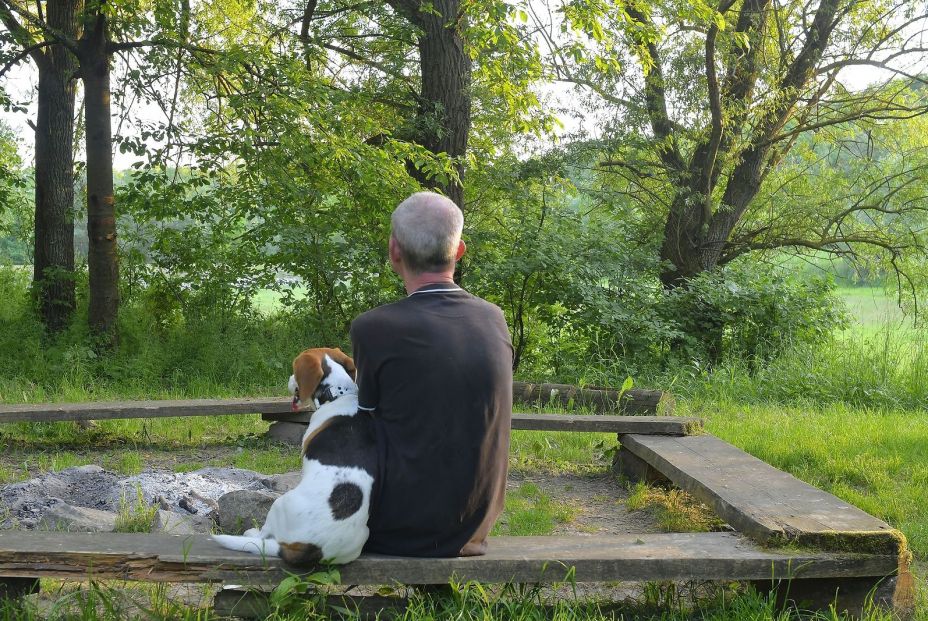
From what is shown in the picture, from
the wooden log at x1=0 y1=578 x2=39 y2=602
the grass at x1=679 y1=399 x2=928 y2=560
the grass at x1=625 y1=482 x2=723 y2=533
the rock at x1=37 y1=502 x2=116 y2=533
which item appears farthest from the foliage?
the grass at x1=679 y1=399 x2=928 y2=560

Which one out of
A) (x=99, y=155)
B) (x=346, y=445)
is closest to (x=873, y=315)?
(x=99, y=155)

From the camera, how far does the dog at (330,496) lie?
3.04m

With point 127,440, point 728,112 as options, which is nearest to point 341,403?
point 127,440

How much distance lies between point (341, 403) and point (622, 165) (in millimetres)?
13347

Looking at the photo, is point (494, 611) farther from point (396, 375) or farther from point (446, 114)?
point (446, 114)

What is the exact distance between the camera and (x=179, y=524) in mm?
4648

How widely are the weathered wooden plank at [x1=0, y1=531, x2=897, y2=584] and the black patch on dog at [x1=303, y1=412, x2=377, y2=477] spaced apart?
421 millimetres

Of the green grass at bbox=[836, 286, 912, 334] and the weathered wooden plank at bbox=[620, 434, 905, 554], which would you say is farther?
the green grass at bbox=[836, 286, 912, 334]

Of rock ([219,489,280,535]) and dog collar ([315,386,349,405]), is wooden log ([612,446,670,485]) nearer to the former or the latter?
rock ([219,489,280,535])

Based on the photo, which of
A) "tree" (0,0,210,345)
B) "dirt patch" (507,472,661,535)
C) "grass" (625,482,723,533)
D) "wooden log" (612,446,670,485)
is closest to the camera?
"grass" (625,482,723,533)

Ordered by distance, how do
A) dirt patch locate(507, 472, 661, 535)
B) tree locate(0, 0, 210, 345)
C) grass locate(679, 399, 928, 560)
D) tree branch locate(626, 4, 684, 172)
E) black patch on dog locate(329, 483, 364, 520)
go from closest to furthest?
1. black patch on dog locate(329, 483, 364, 520)
2. dirt patch locate(507, 472, 661, 535)
3. grass locate(679, 399, 928, 560)
4. tree locate(0, 0, 210, 345)
5. tree branch locate(626, 4, 684, 172)

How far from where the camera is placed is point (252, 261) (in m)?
12.2

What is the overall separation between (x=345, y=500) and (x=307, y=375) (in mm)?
560

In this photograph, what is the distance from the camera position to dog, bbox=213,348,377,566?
3043mm
